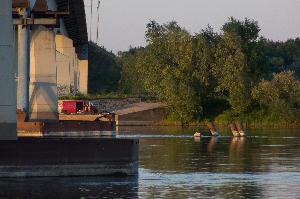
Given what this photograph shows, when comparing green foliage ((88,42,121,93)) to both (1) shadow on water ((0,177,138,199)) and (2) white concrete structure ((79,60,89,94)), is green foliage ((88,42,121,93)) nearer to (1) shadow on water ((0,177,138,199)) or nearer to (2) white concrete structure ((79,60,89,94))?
(2) white concrete structure ((79,60,89,94))

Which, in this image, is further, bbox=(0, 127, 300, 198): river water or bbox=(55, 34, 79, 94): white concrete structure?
bbox=(55, 34, 79, 94): white concrete structure

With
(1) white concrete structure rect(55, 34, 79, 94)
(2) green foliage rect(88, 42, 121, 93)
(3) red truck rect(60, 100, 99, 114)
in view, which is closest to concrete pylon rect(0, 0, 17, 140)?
(1) white concrete structure rect(55, 34, 79, 94)

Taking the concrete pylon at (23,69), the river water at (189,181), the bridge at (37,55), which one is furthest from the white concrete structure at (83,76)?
the river water at (189,181)

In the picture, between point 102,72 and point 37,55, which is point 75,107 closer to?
point 37,55

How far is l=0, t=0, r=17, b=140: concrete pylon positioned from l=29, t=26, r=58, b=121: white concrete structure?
33.3 m

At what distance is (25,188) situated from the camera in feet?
110

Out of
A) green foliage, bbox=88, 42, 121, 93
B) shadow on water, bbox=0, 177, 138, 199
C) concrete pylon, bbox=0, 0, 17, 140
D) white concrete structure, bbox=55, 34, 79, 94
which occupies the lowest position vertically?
shadow on water, bbox=0, 177, 138, 199

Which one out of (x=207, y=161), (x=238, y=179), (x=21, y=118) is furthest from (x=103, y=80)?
(x=238, y=179)

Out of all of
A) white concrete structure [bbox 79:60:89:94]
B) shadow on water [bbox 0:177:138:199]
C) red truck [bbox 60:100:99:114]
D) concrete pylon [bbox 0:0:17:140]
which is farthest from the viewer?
white concrete structure [bbox 79:60:89:94]

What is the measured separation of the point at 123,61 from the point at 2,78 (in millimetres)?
139905

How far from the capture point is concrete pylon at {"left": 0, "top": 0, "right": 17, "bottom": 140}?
A: 36.7 metres

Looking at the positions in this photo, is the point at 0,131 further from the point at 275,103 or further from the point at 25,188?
the point at 275,103

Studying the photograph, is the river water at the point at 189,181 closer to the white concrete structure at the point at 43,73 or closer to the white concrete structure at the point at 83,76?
the white concrete structure at the point at 43,73

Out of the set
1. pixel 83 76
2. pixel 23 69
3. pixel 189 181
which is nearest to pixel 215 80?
pixel 83 76
